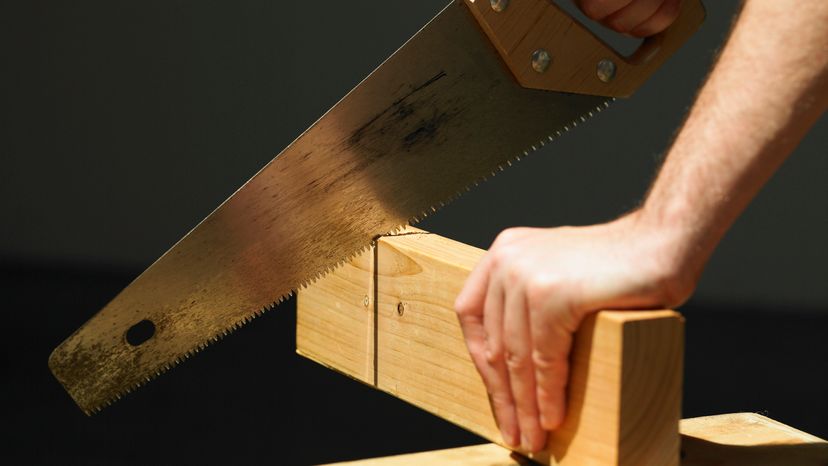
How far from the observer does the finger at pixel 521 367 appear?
50.8 inches

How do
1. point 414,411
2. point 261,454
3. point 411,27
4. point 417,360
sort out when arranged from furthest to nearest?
point 411,27 < point 414,411 < point 261,454 < point 417,360

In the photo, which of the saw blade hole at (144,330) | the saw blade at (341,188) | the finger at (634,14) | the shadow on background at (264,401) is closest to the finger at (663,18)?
the finger at (634,14)

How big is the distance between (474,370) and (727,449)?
1.11 ft

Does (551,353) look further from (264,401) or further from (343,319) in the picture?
(264,401)

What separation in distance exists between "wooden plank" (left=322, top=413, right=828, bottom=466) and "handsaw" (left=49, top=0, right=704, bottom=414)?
0.43 meters

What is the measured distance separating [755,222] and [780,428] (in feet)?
9.50

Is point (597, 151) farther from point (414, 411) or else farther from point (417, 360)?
point (417, 360)

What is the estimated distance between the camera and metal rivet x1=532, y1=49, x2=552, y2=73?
1.76 m

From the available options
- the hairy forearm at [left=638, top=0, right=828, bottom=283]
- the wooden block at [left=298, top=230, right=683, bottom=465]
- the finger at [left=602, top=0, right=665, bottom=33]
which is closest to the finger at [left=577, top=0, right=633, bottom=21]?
the finger at [left=602, top=0, right=665, bottom=33]

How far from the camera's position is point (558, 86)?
1808 millimetres

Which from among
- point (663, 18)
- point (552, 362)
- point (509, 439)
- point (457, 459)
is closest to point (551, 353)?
point (552, 362)

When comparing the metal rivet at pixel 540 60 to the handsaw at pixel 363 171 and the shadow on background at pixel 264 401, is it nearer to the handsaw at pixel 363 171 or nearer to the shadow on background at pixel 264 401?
the handsaw at pixel 363 171

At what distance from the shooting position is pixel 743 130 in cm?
127

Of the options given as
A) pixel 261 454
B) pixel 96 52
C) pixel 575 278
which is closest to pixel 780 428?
pixel 575 278
